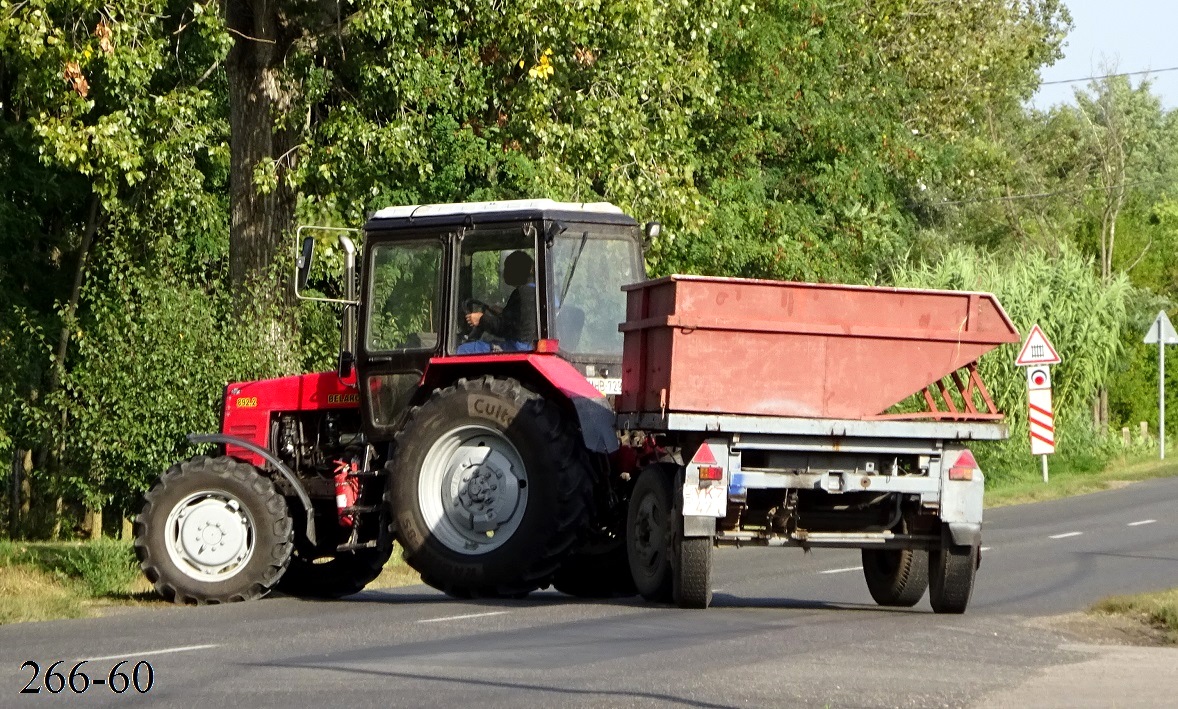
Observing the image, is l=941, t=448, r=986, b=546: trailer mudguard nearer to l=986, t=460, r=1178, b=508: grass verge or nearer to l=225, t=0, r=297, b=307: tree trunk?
l=225, t=0, r=297, b=307: tree trunk

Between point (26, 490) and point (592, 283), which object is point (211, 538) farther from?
point (26, 490)

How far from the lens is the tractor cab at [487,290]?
1404 centimetres

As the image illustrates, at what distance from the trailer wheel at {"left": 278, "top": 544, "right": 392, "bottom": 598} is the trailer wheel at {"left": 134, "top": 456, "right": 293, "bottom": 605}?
1.40 metres

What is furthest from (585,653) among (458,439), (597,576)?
(597,576)

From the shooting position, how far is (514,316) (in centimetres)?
1408

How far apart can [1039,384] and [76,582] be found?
20427mm

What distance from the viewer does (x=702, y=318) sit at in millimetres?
12484

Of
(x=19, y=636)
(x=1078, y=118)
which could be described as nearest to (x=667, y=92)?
(x=19, y=636)

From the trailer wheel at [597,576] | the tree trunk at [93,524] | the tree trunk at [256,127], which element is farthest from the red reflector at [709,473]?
the tree trunk at [93,524]

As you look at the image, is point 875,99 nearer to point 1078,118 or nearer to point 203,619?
point 203,619

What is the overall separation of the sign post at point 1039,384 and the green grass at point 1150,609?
62.0ft

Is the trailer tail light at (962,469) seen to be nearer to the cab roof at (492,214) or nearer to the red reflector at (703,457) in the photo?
the red reflector at (703,457)

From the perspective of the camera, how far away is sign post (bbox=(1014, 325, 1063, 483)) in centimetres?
3294

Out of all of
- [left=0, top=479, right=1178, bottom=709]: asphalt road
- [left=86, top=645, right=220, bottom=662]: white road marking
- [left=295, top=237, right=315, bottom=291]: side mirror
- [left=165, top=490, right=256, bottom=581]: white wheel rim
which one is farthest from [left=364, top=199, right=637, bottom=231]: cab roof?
[left=86, top=645, right=220, bottom=662]: white road marking
